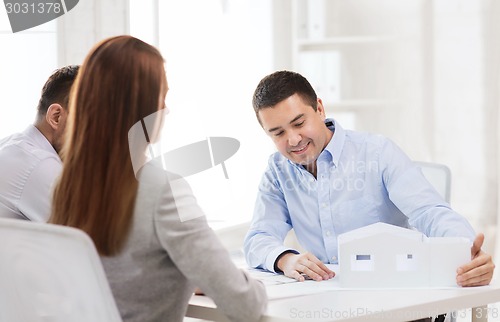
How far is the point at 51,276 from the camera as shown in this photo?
1229 millimetres

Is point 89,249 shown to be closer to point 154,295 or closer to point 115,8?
point 154,295

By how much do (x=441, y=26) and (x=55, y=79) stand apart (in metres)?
2.53

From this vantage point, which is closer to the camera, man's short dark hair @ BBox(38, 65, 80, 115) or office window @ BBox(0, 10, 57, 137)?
man's short dark hair @ BBox(38, 65, 80, 115)

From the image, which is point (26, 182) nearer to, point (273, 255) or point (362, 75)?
point (273, 255)

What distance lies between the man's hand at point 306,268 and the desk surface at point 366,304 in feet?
0.34

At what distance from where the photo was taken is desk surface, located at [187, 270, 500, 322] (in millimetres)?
1435

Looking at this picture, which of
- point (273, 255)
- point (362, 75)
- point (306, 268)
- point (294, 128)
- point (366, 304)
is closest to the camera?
point (366, 304)

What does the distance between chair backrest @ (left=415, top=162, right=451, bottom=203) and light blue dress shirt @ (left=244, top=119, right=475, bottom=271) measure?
246 mm

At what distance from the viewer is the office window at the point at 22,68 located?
8.62ft

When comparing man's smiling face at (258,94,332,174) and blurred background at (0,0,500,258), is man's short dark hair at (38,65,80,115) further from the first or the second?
blurred background at (0,0,500,258)

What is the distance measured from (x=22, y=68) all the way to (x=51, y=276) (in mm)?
1608

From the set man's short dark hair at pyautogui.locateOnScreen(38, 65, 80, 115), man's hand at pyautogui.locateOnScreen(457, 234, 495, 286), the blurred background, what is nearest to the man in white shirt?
man's short dark hair at pyautogui.locateOnScreen(38, 65, 80, 115)

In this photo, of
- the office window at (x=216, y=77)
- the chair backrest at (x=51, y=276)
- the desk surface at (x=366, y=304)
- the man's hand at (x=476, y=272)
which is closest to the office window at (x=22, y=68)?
the office window at (x=216, y=77)

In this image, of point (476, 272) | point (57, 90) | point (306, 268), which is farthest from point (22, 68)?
point (476, 272)
